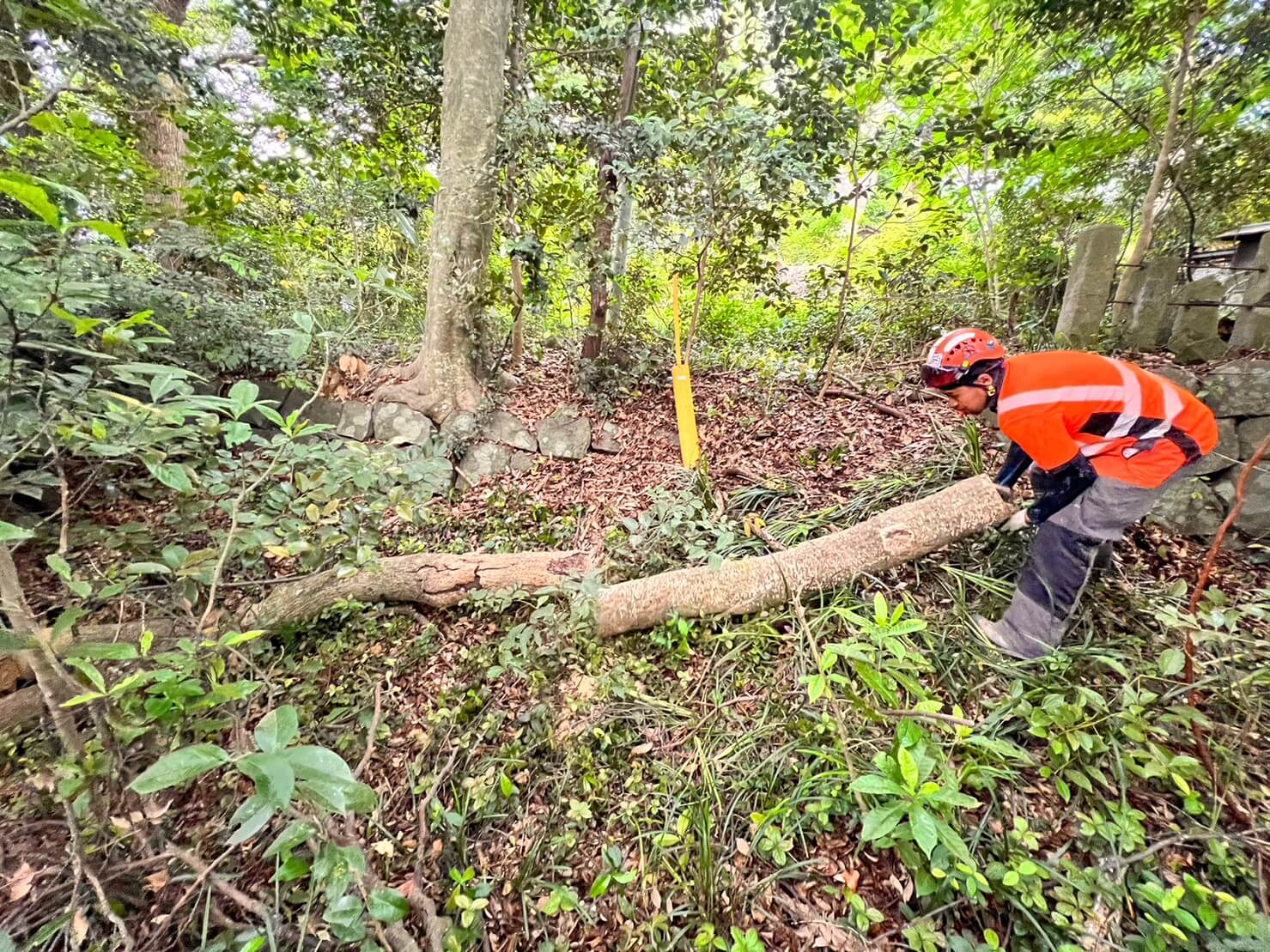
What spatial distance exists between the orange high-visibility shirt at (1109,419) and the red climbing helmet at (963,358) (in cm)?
19

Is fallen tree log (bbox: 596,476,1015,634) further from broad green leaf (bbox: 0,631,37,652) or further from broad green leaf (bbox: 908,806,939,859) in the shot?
broad green leaf (bbox: 0,631,37,652)

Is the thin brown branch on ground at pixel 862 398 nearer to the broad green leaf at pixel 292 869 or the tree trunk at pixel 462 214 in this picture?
the tree trunk at pixel 462 214

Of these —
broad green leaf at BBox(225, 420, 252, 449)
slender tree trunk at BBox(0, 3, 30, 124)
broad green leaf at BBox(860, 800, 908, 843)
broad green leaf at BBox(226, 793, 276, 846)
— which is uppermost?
slender tree trunk at BBox(0, 3, 30, 124)

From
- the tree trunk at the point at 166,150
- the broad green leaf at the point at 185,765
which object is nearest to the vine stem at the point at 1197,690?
the broad green leaf at the point at 185,765

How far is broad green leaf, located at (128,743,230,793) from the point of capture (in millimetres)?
812

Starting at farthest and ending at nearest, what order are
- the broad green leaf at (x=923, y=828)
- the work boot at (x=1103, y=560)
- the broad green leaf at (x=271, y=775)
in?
1. the work boot at (x=1103, y=560)
2. the broad green leaf at (x=923, y=828)
3. the broad green leaf at (x=271, y=775)

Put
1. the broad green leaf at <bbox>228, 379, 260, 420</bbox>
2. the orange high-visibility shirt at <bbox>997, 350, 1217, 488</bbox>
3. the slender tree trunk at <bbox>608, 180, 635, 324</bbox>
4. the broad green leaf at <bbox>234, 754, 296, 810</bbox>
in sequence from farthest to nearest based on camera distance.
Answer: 1. the slender tree trunk at <bbox>608, 180, 635, 324</bbox>
2. the orange high-visibility shirt at <bbox>997, 350, 1217, 488</bbox>
3. the broad green leaf at <bbox>228, 379, 260, 420</bbox>
4. the broad green leaf at <bbox>234, 754, 296, 810</bbox>

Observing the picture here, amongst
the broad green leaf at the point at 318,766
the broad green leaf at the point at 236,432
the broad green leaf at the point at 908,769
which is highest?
the broad green leaf at the point at 236,432

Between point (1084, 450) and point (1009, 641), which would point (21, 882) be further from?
point (1084, 450)

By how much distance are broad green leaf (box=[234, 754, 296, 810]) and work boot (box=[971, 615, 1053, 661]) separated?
8.79 ft

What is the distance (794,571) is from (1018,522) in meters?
1.18

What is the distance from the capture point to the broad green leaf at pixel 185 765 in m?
0.81

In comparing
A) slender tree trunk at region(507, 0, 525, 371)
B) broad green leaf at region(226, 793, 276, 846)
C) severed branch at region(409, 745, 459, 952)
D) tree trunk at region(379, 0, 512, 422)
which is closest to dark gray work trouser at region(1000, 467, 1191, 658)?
severed branch at region(409, 745, 459, 952)

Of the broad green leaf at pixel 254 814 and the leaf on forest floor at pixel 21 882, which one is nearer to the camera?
the broad green leaf at pixel 254 814
